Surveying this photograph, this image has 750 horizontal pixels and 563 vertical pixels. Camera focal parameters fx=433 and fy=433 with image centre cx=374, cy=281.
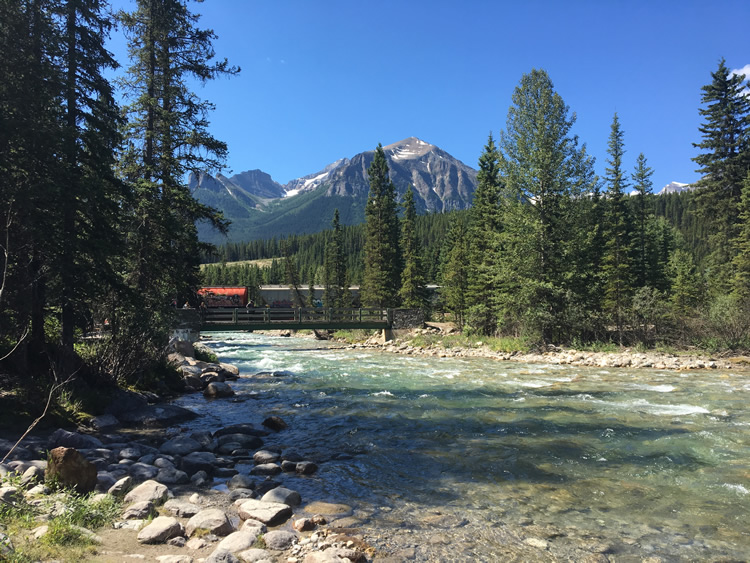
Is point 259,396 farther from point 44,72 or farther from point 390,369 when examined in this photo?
point 44,72

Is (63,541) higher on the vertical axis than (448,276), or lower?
lower

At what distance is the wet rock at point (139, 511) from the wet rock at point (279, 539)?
1407mm

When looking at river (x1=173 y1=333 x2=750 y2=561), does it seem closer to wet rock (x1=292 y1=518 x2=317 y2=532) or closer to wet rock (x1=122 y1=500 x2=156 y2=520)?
wet rock (x1=292 y1=518 x2=317 y2=532)

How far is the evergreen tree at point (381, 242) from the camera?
4428 cm

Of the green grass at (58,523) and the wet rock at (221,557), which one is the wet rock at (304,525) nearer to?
the wet rock at (221,557)

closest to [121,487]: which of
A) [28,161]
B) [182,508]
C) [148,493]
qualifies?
[148,493]

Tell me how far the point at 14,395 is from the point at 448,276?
3225 centimetres

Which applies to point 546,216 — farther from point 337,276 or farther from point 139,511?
point 337,276

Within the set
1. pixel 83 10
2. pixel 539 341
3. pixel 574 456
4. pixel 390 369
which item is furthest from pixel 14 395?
pixel 539 341

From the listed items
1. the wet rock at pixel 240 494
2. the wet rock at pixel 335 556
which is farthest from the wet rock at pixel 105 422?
the wet rock at pixel 335 556

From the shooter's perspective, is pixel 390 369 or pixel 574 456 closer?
pixel 574 456

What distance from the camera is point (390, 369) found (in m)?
20.1

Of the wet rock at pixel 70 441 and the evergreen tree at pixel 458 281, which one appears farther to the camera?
the evergreen tree at pixel 458 281

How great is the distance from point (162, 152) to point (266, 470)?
12.5m
